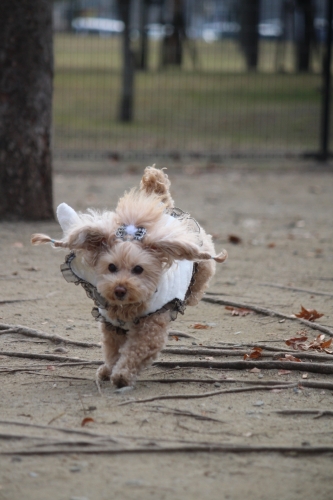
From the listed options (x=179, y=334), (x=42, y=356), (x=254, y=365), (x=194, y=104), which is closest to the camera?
(x=254, y=365)

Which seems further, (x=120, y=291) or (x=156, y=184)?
(x=156, y=184)

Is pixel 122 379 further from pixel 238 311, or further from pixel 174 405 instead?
pixel 238 311

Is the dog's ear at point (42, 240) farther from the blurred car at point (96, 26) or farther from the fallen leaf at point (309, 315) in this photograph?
the blurred car at point (96, 26)

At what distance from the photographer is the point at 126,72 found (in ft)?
53.7

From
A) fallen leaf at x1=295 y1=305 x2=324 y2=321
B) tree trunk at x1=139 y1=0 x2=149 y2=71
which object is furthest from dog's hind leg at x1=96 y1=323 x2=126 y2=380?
tree trunk at x1=139 y1=0 x2=149 y2=71

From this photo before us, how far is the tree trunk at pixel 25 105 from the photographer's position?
8.10 metres

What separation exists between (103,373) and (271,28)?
Result: 13853mm

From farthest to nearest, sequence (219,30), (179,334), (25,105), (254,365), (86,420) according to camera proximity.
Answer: (219,30), (25,105), (179,334), (254,365), (86,420)

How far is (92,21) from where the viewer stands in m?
17.7

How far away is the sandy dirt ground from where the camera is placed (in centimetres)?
329

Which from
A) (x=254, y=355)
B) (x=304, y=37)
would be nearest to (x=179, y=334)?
(x=254, y=355)

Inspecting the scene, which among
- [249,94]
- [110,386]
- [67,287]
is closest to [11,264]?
[67,287]

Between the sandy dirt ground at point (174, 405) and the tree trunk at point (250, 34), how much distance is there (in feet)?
29.6

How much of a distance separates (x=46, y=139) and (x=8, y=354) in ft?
13.0
